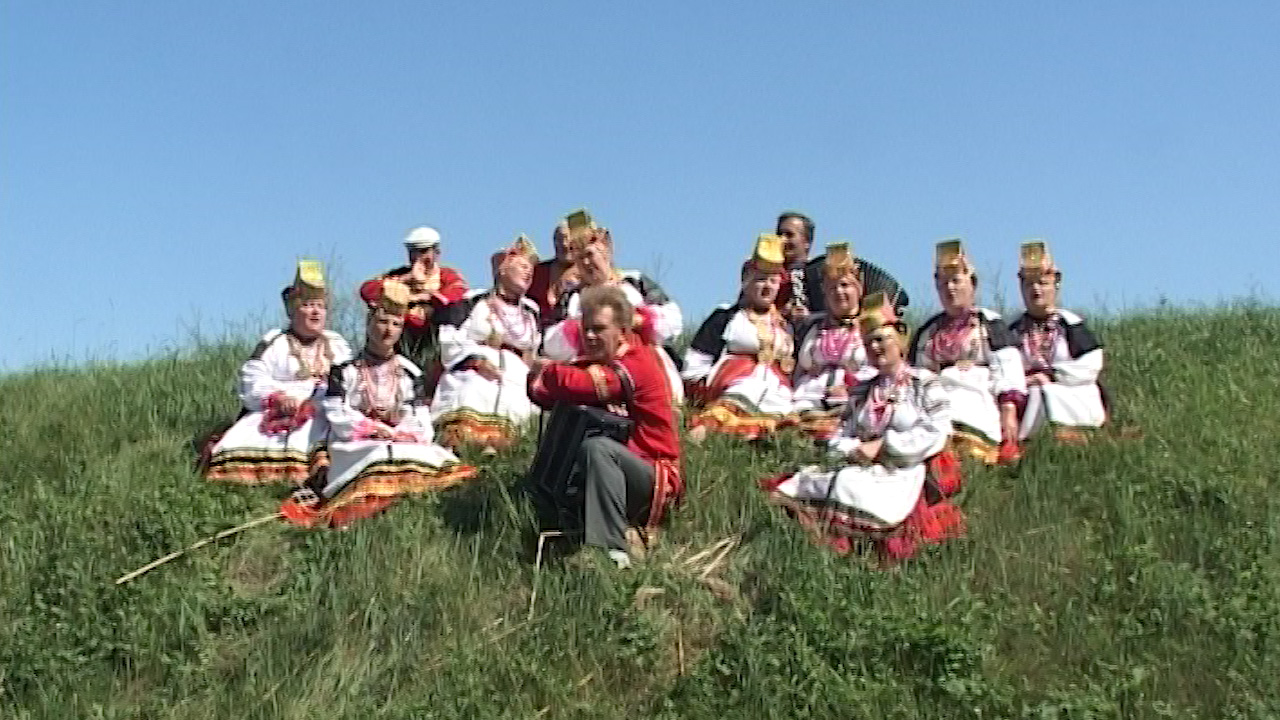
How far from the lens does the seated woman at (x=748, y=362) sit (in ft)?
26.9

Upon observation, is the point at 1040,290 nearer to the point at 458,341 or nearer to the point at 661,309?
the point at 661,309

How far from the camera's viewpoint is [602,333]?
6.50 meters

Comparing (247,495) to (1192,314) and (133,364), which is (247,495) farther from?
(1192,314)

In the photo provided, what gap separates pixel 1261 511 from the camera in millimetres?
7023

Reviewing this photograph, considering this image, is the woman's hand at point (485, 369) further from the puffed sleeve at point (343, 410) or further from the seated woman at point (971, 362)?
the seated woman at point (971, 362)

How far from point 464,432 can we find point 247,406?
123 centimetres

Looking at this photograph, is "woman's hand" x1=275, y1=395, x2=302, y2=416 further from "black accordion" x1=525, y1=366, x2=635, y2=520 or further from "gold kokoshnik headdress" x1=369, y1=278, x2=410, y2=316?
"black accordion" x1=525, y1=366, x2=635, y2=520

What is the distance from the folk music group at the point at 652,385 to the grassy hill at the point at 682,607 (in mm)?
224

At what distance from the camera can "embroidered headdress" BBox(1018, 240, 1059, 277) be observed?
8.23 m

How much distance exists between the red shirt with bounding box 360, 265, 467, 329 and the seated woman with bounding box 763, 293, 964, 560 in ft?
9.91

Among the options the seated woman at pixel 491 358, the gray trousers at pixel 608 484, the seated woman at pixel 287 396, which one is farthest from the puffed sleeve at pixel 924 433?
the seated woman at pixel 287 396

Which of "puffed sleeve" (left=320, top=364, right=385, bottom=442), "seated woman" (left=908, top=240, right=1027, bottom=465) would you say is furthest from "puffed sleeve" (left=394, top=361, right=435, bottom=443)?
"seated woman" (left=908, top=240, right=1027, bottom=465)

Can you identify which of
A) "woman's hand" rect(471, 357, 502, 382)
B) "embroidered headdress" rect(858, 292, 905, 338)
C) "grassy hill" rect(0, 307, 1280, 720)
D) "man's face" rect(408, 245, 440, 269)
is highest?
"man's face" rect(408, 245, 440, 269)

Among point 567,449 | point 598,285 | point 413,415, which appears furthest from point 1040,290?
point 413,415
